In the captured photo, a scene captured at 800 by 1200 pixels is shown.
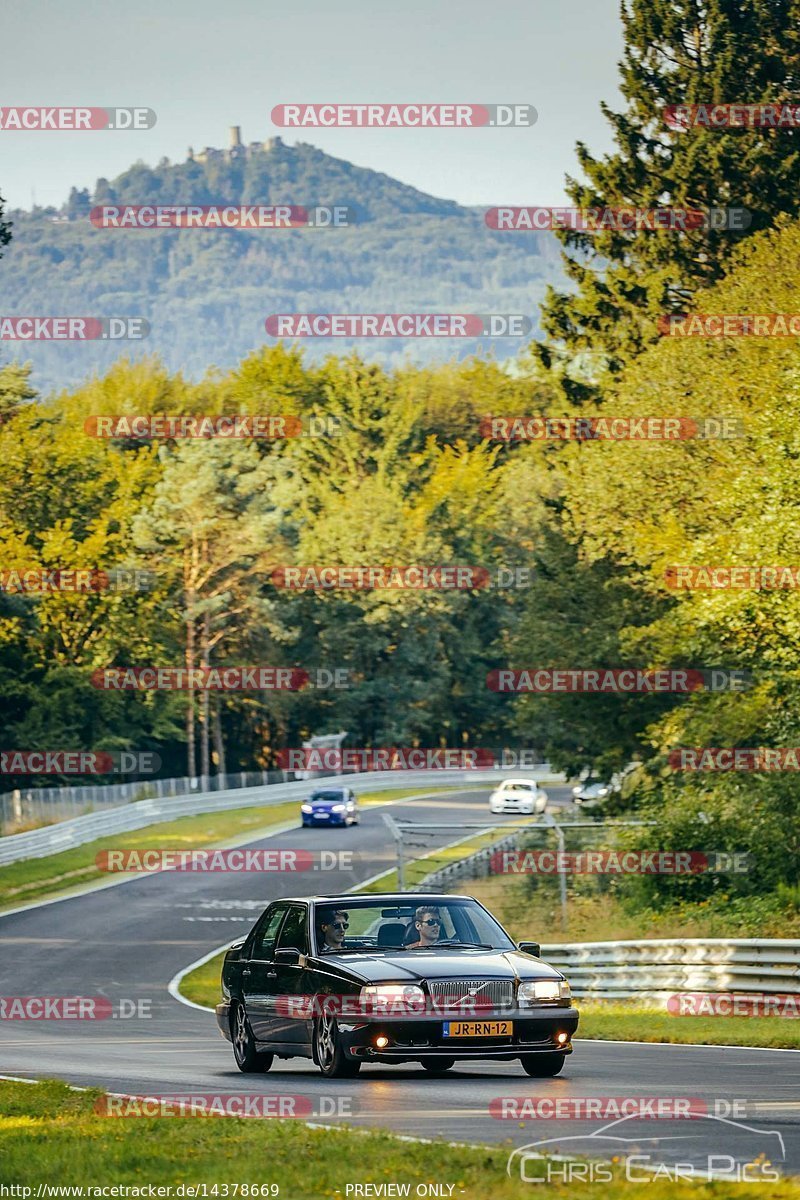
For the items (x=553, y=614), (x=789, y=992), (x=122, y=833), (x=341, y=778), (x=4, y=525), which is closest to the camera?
(x=789, y=992)

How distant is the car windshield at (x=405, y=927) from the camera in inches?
583

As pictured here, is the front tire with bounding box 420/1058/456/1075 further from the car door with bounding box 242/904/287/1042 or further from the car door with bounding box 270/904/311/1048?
the car door with bounding box 242/904/287/1042

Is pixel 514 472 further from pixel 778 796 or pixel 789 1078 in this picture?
pixel 789 1078

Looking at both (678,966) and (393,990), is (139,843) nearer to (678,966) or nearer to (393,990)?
(678,966)

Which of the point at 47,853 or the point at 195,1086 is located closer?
the point at 195,1086

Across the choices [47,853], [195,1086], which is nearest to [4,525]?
[47,853]

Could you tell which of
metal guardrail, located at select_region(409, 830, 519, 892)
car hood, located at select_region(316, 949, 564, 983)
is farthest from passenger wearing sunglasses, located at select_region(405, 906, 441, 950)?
metal guardrail, located at select_region(409, 830, 519, 892)

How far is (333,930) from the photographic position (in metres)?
15.1

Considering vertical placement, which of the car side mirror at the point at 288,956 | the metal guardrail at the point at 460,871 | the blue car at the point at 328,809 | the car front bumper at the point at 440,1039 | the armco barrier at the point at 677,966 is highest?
the car side mirror at the point at 288,956

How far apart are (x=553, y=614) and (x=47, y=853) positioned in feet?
50.3

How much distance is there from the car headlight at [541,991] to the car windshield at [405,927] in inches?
38.6

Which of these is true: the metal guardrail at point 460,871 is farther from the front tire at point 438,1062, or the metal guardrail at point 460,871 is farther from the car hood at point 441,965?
the car hood at point 441,965

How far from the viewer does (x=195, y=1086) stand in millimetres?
14195

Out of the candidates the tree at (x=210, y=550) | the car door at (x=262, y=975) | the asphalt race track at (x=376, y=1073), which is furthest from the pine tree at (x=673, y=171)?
the car door at (x=262, y=975)
